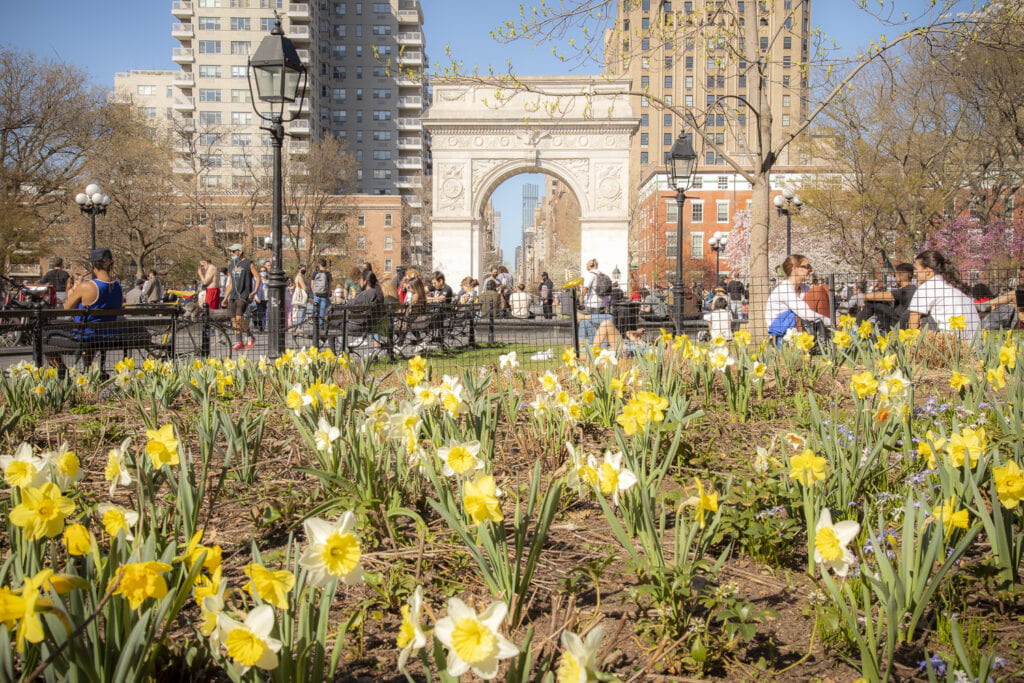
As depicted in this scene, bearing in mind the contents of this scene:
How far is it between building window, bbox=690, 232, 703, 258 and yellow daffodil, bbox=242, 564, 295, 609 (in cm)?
6808

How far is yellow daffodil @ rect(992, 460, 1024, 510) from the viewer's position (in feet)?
6.02

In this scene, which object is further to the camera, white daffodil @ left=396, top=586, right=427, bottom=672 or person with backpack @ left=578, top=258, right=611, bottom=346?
person with backpack @ left=578, top=258, right=611, bottom=346

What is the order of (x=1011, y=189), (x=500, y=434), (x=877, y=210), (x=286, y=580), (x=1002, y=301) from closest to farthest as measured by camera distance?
(x=286, y=580)
(x=500, y=434)
(x=1002, y=301)
(x=1011, y=189)
(x=877, y=210)

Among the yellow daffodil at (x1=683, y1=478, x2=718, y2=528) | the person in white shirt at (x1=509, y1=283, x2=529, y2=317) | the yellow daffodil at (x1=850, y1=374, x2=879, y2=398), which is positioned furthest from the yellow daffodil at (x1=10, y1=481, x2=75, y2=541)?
the person in white shirt at (x1=509, y1=283, x2=529, y2=317)

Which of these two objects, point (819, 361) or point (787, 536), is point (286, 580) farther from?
point (819, 361)

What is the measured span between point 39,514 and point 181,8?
278ft

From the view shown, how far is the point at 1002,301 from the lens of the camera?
8.65m

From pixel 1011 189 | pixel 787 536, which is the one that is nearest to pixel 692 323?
pixel 787 536

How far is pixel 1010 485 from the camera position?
72.5 inches

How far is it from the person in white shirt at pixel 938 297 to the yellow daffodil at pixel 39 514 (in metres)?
7.56

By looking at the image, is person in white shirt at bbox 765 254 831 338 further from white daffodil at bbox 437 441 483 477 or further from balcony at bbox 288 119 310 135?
balcony at bbox 288 119 310 135

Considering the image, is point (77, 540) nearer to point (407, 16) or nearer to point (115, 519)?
point (115, 519)

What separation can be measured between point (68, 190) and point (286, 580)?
1399 inches

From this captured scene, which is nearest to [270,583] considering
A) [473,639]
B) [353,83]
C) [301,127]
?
[473,639]
